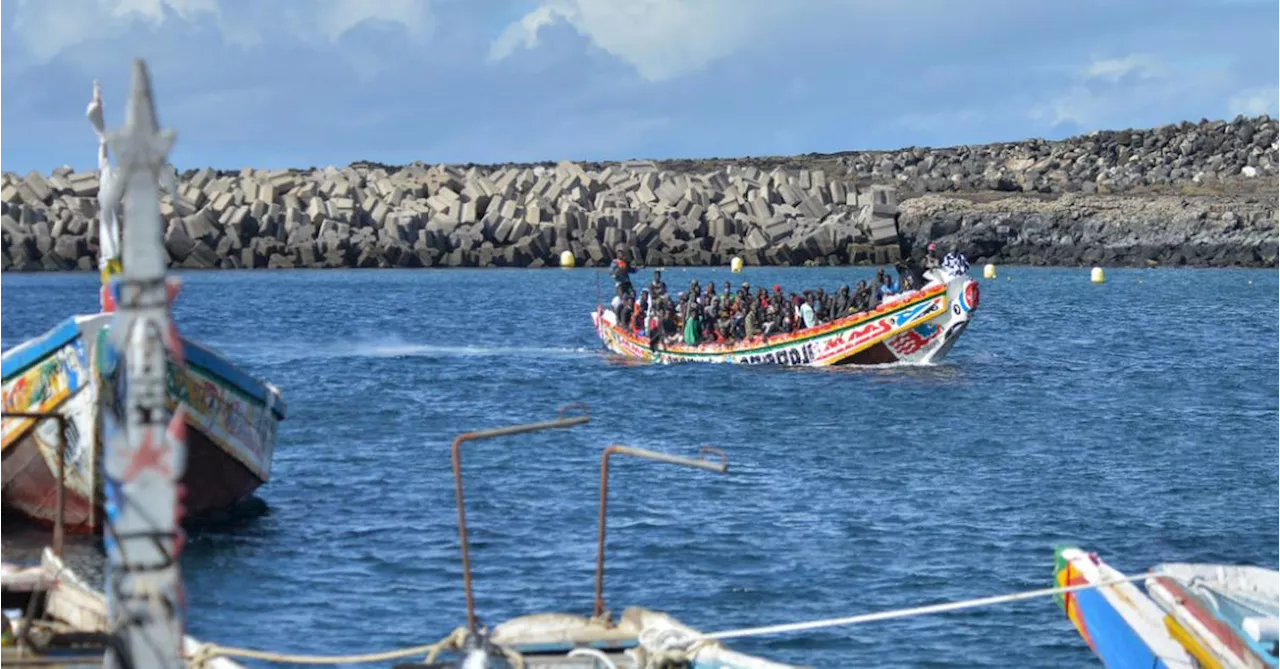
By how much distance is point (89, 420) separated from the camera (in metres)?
20.8

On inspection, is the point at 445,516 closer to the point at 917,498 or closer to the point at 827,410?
the point at 917,498

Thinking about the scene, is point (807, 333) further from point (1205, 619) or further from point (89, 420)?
point (1205, 619)

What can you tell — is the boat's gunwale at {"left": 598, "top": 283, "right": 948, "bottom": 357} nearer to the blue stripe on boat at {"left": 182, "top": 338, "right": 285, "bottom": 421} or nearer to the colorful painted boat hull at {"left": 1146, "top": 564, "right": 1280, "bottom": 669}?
the blue stripe on boat at {"left": 182, "top": 338, "right": 285, "bottom": 421}

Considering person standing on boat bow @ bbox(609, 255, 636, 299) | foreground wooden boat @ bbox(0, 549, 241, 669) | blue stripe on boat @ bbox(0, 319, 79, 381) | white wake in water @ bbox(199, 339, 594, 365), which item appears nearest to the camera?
foreground wooden boat @ bbox(0, 549, 241, 669)

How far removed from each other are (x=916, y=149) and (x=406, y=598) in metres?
134

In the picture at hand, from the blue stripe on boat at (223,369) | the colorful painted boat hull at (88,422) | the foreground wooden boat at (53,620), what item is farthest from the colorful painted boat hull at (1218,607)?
the colorful painted boat hull at (88,422)

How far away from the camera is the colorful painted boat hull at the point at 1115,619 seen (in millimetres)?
14906

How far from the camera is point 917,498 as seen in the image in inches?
1081

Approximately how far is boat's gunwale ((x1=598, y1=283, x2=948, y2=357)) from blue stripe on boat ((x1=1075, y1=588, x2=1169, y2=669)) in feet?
81.5

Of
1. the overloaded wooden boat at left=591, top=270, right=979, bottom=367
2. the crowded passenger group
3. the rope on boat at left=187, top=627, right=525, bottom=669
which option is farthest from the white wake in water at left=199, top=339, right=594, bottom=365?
the rope on boat at left=187, top=627, right=525, bottom=669

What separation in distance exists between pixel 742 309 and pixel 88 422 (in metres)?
26.4

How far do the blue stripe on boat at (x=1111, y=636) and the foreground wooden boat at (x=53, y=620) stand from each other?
730cm

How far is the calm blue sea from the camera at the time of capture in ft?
66.2

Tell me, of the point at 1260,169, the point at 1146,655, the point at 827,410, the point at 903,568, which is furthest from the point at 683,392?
the point at 1260,169
